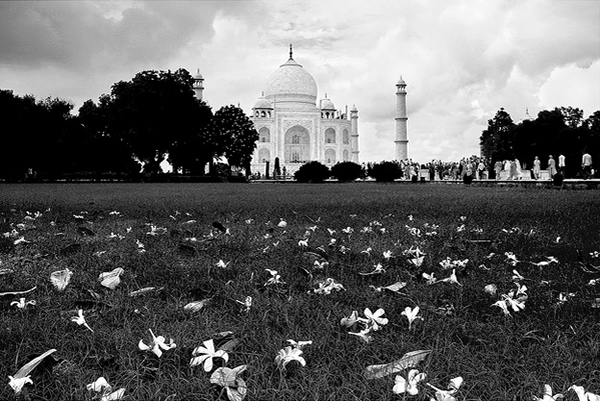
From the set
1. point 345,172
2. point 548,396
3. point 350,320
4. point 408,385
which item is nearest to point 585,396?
point 548,396

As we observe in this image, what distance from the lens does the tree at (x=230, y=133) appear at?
A: 48406mm

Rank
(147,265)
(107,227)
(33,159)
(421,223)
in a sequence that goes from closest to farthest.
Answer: (147,265), (107,227), (421,223), (33,159)

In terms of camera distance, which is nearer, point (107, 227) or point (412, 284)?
point (412, 284)

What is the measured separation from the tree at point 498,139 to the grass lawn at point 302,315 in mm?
53453

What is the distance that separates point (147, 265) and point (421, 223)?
3.43 m

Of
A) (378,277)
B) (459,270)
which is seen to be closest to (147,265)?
(378,277)

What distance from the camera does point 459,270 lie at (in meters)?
3.24

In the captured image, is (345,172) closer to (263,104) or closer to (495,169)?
(495,169)

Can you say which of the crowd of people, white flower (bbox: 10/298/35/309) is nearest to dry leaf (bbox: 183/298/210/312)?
white flower (bbox: 10/298/35/309)

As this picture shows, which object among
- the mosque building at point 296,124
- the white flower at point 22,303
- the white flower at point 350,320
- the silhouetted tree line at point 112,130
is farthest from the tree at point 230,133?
the white flower at point 350,320

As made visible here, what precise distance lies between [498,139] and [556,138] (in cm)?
1188

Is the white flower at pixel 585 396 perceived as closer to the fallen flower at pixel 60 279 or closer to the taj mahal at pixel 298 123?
the fallen flower at pixel 60 279

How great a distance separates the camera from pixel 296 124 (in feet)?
239

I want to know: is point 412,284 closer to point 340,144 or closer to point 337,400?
point 337,400
